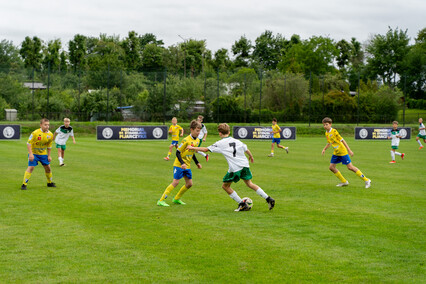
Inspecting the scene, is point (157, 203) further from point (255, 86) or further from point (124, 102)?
point (255, 86)

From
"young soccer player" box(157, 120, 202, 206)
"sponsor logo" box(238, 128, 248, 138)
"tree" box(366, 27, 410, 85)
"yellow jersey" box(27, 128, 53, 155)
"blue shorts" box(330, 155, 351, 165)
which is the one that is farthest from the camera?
"tree" box(366, 27, 410, 85)

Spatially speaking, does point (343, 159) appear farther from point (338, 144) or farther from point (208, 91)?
point (208, 91)

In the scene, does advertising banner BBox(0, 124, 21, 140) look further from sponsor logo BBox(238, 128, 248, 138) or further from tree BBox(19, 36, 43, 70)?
tree BBox(19, 36, 43, 70)

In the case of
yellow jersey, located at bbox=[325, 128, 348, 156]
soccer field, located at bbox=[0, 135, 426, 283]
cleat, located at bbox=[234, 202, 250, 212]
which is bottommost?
soccer field, located at bbox=[0, 135, 426, 283]

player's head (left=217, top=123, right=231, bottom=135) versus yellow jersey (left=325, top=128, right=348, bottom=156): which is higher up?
player's head (left=217, top=123, right=231, bottom=135)

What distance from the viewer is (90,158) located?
79.5 feet

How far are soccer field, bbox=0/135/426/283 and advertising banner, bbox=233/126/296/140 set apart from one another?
26.3m

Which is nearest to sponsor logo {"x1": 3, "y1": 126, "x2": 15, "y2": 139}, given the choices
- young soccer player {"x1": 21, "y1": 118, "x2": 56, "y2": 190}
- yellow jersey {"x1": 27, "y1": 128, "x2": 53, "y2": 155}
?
young soccer player {"x1": 21, "y1": 118, "x2": 56, "y2": 190}

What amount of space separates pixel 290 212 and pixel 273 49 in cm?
11447

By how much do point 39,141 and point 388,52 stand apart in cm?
9380

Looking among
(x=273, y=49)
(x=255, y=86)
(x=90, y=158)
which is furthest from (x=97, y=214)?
(x=273, y=49)

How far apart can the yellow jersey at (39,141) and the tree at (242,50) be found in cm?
10679

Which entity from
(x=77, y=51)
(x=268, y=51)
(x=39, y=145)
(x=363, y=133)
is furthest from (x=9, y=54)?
(x=39, y=145)

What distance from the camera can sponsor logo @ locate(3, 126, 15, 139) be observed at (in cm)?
3766
